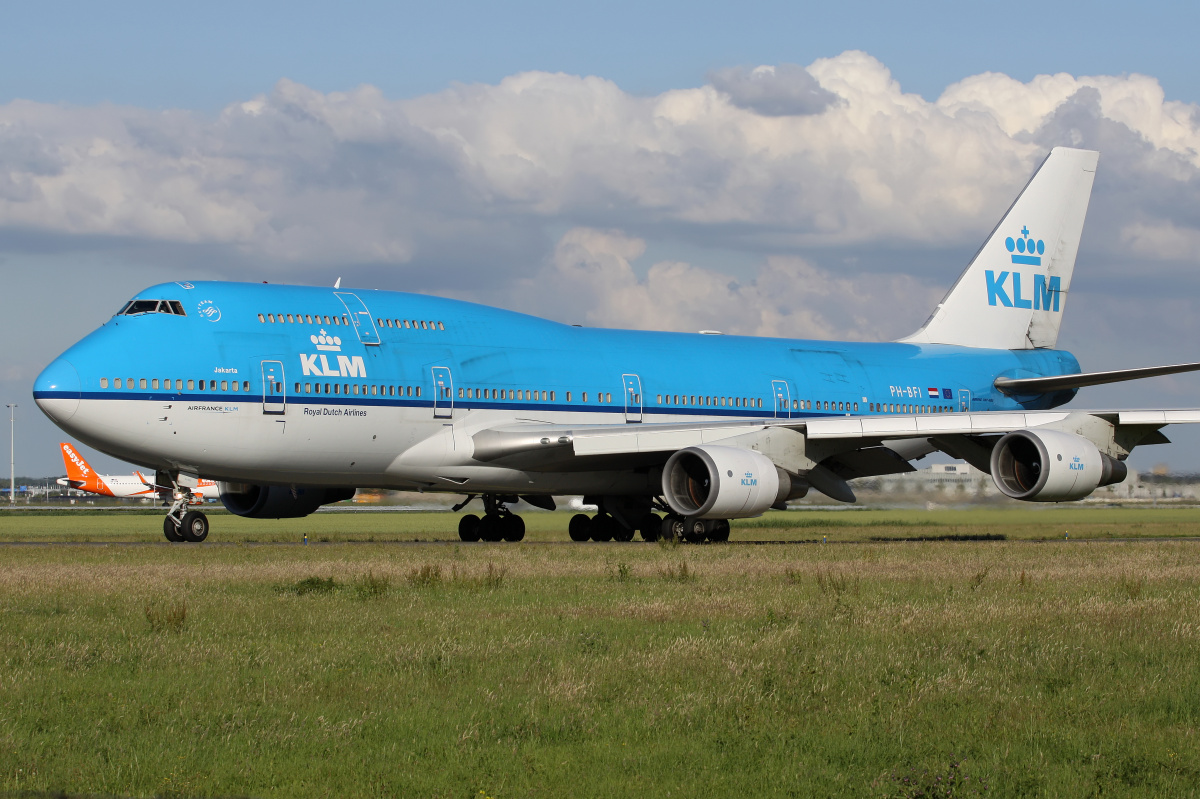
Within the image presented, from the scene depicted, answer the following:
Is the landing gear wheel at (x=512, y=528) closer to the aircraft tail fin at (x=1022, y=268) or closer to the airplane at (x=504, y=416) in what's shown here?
the airplane at (x=504, y=416)

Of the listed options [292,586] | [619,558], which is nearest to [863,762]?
[292,586]

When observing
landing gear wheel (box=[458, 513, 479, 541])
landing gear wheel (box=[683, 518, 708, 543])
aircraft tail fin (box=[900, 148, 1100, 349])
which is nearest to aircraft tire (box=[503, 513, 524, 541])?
landing gear wheel (box=[458, 513, 479, 541])

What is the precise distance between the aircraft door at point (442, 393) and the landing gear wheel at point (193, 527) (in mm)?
4677

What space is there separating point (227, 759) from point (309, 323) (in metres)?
17.3

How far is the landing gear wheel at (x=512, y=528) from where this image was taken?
93.1ft

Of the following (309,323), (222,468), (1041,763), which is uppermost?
(309,323)

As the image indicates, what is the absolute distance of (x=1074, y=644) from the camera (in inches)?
410

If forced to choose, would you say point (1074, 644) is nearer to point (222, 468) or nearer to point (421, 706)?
point (421, 706)

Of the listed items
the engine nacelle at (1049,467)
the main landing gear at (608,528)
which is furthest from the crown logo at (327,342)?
the engine nacelle at (1049,467)

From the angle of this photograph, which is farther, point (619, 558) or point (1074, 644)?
point (619, 558)

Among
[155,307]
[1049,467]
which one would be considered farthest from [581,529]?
[155,307]

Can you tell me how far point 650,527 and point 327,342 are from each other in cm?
903

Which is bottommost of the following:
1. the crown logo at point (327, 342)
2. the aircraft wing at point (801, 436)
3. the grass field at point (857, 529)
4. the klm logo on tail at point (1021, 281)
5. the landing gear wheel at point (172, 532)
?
the grass field at point (857, 529)

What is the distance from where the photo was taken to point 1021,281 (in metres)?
35.6
